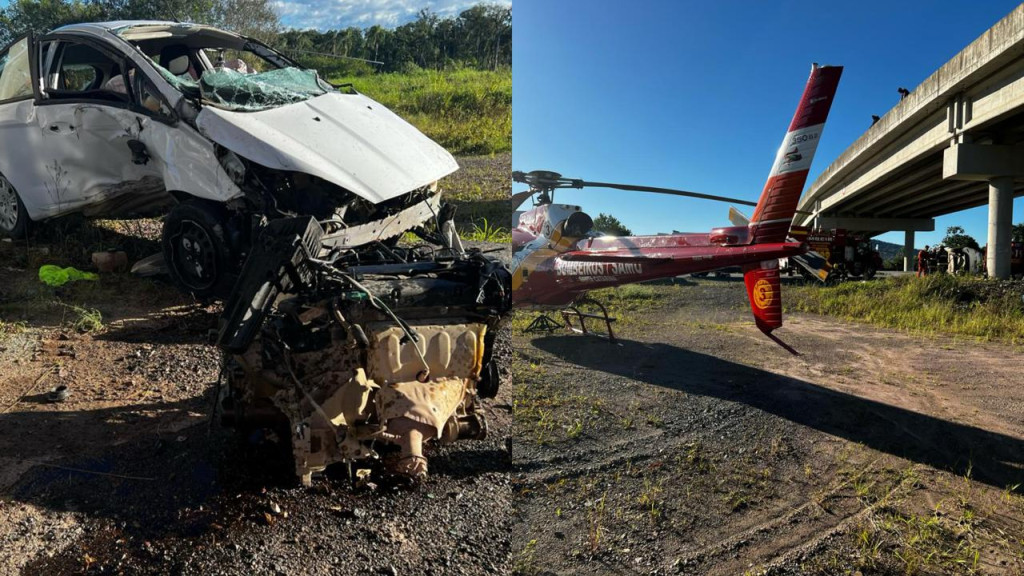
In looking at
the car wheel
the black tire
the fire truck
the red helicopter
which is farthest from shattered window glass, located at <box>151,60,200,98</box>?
the fire truck

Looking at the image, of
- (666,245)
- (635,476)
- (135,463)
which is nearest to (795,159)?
(666,245)

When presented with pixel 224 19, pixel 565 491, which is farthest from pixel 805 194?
pixel 224 19

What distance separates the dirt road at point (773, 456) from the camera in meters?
1.48

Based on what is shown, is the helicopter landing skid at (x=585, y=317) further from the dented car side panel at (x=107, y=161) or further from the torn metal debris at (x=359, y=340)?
the dented car side panel at (x=107, y=161)

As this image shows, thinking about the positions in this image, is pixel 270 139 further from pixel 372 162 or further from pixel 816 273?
pixel 816 273

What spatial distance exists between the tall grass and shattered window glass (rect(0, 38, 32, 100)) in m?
4.17

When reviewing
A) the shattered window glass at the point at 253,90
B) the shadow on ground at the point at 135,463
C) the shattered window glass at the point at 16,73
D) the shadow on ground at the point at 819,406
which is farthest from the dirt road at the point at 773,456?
the shattered window glass at the point at 16,73

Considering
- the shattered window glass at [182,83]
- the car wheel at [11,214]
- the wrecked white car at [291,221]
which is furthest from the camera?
the car wheel at [11,214]

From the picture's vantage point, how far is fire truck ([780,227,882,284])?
8.12 feet

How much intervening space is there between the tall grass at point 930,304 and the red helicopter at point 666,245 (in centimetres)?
22

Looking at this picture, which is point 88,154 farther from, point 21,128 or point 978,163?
point 978,163

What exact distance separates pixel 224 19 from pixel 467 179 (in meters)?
2.37

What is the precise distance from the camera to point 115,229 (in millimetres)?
4125

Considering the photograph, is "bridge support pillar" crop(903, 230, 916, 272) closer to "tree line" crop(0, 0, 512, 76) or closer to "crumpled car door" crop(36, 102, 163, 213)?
"tree line" crop(0, 0, 512, 76)
